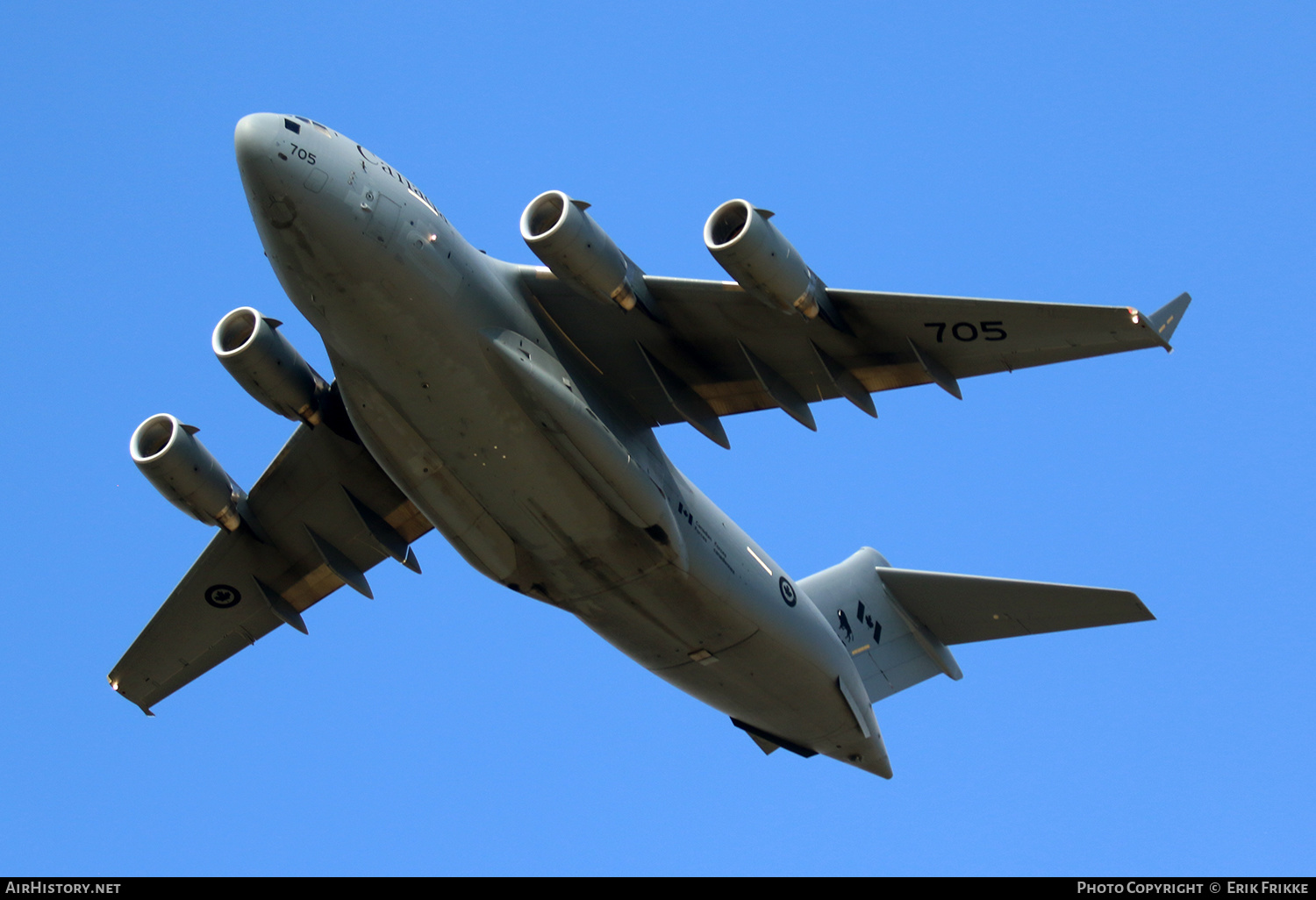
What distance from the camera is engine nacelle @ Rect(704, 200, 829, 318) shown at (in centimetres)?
1141

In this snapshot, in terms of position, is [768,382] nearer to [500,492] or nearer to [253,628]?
[500,492]

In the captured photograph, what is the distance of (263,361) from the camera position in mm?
12758

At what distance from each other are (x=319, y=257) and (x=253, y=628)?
6.31 metres

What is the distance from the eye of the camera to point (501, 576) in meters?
13.2

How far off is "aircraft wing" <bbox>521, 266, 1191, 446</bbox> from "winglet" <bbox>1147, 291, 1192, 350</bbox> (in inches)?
0.4

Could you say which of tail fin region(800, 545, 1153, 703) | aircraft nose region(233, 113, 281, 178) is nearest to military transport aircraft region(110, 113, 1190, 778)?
aircraft nose region(233, 113, 281, 178)

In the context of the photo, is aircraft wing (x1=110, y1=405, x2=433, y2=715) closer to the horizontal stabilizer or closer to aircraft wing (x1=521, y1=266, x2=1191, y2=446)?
aircraft wing (x1=521, y1=266, x2=1191, y2=446)

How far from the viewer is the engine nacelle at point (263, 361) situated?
12680 mm

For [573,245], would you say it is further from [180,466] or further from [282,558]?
[282,558]

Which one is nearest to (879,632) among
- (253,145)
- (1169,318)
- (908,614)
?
(908,614)

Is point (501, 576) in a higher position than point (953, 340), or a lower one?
lower

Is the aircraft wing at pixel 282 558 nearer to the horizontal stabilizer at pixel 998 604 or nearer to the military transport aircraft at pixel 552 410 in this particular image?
the military transport aircraft at pixel 552 410

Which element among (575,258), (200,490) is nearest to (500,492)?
(575,258)

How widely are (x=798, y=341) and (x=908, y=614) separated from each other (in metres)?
5.71
